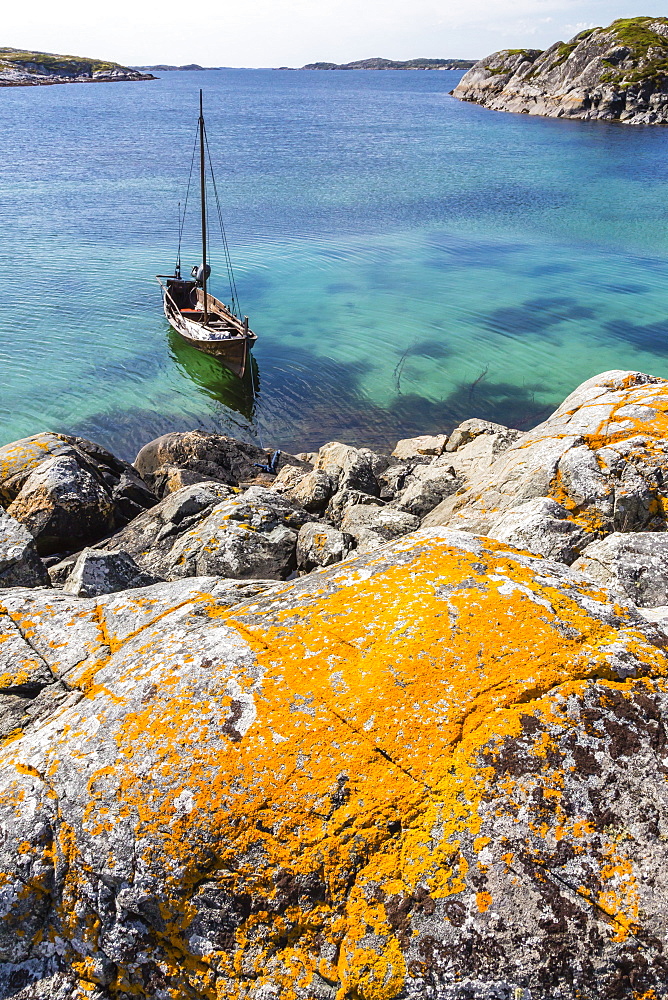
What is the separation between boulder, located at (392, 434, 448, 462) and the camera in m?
20.3

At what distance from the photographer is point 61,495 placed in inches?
474

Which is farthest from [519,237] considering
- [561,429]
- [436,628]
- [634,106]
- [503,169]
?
[634,106]

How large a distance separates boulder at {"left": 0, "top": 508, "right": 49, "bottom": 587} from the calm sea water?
1695 centimetres

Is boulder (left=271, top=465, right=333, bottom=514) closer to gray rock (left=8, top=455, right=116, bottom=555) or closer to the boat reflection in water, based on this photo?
gray rock (left=8, top=455, right=116, bottom=555)

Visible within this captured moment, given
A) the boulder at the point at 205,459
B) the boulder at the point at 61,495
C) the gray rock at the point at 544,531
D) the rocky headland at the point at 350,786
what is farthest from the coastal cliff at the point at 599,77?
the rocky headland at the point at 350,786

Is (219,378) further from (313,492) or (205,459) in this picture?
(313,492)

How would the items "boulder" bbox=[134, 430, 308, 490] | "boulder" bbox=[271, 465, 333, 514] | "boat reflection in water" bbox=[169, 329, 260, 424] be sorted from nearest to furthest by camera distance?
1. "boulder" bbox=[271, 465, 333, 514]
2. "boulder" bbox=[134, 430, 308, 490]
3. "boat reflection in water" bbox=[169, 329, 260, 424]

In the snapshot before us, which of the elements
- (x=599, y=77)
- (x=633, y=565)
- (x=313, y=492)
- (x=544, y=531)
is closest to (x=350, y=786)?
(x=633, y=565)

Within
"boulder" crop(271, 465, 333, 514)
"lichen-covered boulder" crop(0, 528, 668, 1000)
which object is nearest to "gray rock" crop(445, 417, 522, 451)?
"boulder" crop(271, 465, 333, 514)

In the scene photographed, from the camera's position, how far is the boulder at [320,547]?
9.02 metres

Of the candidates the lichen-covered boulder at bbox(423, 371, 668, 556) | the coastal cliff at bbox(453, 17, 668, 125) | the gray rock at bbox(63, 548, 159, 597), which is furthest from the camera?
the coastal cliff at bbox(453, 17, 668, 125)

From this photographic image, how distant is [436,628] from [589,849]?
171cm

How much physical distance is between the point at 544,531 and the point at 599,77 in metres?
155

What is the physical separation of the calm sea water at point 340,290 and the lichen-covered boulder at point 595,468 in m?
15.6
